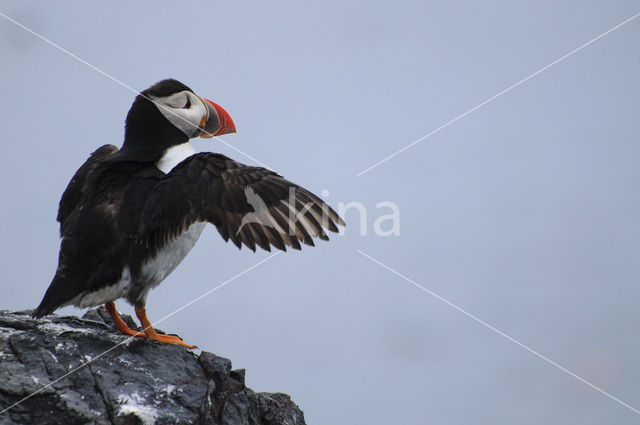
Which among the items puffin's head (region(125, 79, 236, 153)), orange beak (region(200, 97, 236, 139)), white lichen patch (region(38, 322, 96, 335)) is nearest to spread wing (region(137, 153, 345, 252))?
white lichen patch (region(38, 322, 96, 335))

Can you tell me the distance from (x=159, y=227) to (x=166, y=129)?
1182 mm

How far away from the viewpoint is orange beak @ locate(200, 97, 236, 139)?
7.10 metres

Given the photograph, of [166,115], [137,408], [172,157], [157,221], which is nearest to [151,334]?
[137,408]

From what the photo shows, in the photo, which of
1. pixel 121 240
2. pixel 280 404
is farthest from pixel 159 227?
pixel 280 404

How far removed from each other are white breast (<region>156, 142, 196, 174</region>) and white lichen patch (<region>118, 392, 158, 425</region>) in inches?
74.8

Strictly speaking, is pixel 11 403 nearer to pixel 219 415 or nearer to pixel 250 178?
pixel 219 415

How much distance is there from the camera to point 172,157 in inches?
252

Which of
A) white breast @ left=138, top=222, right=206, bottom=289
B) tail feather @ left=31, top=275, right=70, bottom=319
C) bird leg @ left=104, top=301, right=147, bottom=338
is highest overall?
white breast @ left=138, top=222, right=206, bottom=289

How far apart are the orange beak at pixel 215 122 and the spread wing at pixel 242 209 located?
4.73ft

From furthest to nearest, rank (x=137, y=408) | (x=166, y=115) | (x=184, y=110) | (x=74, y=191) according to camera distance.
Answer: (x=74, y=191) → (x=184, y=110) → (x=166, y=115) → (x=137, y=408)

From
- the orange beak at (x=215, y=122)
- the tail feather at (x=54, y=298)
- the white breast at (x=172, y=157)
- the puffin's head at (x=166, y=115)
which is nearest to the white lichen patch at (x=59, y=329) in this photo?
the tail feather at (x=54, y=298)

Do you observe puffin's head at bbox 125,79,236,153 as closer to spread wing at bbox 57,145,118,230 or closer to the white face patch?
the white face patch

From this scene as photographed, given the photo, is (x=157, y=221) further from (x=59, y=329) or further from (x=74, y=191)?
(x=74, y=191)

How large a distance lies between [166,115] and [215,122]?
2.11ft
